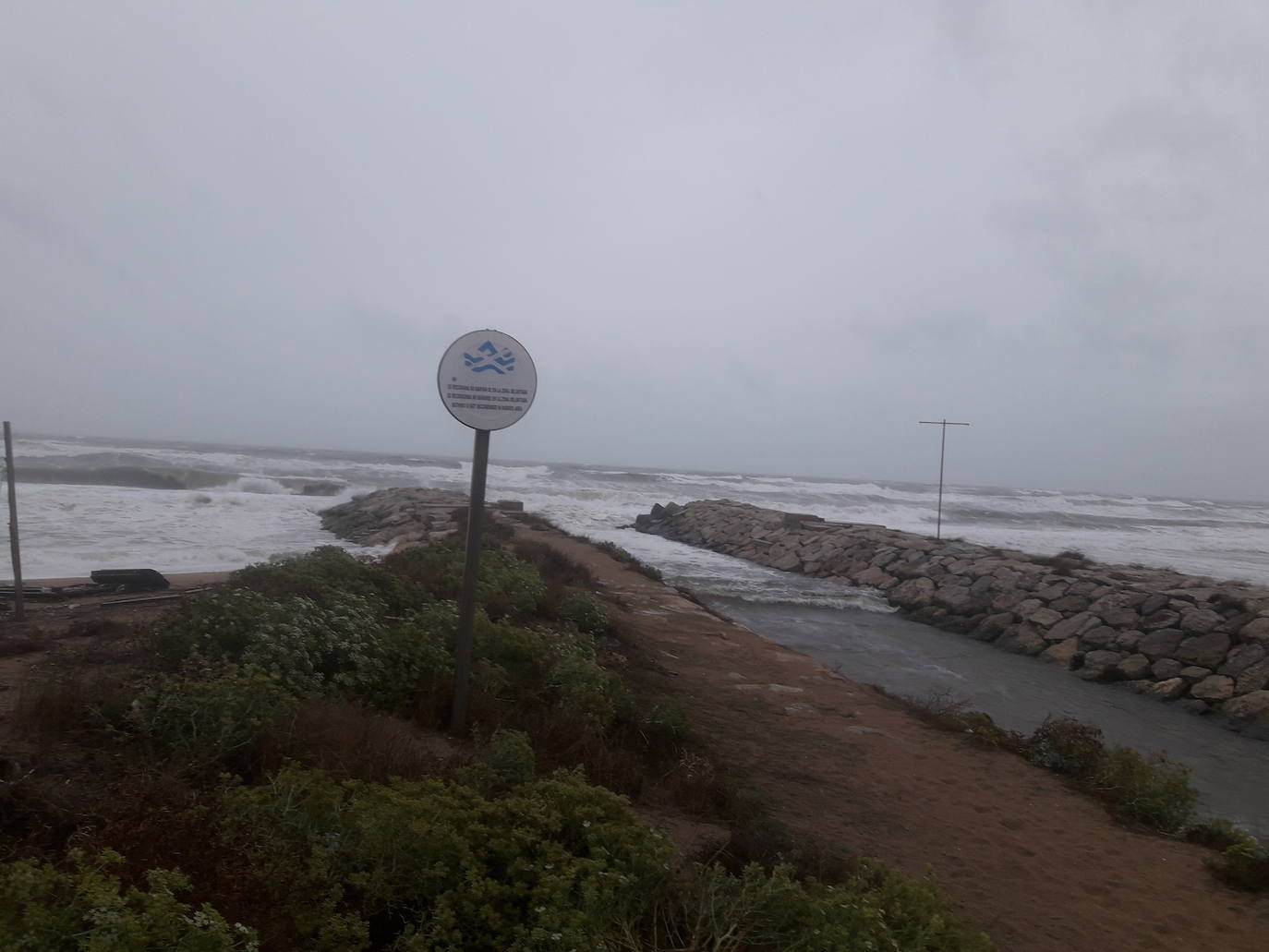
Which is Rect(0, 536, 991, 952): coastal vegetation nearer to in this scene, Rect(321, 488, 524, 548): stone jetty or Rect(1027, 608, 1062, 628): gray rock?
Rect(321, 488, 524, 548): stone jetty

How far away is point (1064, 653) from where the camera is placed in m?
13.4

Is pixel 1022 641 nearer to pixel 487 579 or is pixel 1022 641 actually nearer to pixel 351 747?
pixel 487 579

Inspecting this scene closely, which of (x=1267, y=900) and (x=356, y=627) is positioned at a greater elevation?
(x=356, y=627)

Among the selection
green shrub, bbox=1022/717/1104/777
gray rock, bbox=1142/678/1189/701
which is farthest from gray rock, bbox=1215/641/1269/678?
green shrub, bbox=1022/717/1104/777

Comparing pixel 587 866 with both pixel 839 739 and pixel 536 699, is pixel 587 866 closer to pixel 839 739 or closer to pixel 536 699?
pixel 536 699

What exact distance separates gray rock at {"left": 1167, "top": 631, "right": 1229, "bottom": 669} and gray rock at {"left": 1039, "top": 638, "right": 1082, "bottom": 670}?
1404 mm

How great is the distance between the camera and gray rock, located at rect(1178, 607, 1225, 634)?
1270cm

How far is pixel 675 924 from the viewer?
116 inches

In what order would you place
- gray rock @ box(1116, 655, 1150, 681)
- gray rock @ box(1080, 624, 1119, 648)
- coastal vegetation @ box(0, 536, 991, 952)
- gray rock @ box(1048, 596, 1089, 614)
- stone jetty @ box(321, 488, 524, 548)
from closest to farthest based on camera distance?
coastal vegetation @ box(0, 536, 991, 952), gray rock @ box(1116, 655, 1150, 681), gray rock @ box(1080, 624, 1119, 648), gray rock @ box(1048, 596, 1089, 614), stone jetty @ box(321, 488, 524, 548)

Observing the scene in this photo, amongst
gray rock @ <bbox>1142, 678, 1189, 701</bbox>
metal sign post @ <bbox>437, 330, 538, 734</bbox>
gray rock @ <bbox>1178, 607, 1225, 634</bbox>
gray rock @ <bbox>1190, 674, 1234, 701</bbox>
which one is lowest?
gray rock @ <bbox>1142, 678, 1189, 701</bbox>

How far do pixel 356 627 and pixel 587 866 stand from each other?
3.27 m

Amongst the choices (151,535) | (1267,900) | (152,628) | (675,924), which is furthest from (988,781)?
(151,535)

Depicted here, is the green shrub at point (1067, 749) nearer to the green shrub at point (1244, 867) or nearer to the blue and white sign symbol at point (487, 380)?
the green shrub at point (1244, 867)

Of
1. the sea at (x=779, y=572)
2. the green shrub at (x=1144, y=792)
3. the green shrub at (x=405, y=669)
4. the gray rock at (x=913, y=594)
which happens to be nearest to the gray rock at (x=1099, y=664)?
the sea at (x=779, y=572)
